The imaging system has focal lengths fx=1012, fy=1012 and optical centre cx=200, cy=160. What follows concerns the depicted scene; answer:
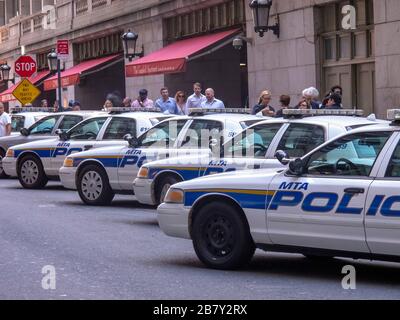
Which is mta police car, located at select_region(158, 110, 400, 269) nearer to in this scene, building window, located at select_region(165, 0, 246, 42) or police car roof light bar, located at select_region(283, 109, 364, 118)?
police car roof light bar, located at select_region(283, 109, 364, 118)

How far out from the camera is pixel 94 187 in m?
16.7

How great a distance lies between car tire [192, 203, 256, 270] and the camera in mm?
9664

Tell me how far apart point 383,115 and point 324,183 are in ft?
39.0

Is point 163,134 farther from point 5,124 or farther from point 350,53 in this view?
point 5,124

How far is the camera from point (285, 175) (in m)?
9.46

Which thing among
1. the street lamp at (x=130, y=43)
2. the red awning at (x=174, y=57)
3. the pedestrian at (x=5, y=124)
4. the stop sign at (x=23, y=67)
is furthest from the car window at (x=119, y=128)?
the stop sign at (x=23, y=67)

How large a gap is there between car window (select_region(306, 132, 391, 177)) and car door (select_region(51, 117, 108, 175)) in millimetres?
9705

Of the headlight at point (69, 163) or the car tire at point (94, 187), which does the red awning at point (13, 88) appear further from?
the car tire at point (94, 187)

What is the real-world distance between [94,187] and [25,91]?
16194mm

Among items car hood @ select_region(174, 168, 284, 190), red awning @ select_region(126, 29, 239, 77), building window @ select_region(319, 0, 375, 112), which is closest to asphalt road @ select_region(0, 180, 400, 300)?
car hood @ select_region(174, 168, 284, 190)

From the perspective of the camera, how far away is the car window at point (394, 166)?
8.71 meters

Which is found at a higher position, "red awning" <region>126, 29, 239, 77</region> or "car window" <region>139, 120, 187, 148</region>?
"red awning" <region>126, 29, 239, 77</region>

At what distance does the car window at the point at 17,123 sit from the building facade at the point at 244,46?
4.50 m

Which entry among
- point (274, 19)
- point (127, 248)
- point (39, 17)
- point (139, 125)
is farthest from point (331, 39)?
point (39, 17)
